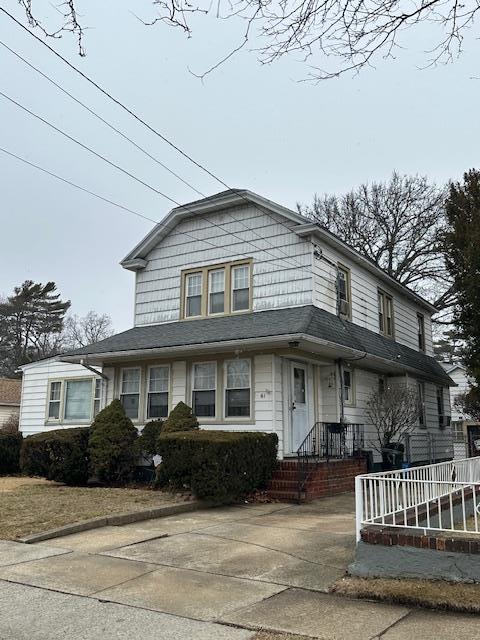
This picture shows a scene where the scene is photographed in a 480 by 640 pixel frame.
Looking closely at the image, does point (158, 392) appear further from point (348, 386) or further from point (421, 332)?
point (421, 332)

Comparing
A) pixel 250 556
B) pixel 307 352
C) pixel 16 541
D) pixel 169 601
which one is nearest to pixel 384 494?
pixel 250 556

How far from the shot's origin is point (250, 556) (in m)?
6.56

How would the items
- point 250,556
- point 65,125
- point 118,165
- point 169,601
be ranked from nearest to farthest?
1. point 169,601
2. point 250,556
3. point 65,125
4. point 118,165

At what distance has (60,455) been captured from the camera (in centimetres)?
1318

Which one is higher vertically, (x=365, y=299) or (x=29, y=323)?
(x=29, y=323)

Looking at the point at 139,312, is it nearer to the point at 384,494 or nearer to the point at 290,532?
the point at 290,532

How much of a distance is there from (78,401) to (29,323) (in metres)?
31.2

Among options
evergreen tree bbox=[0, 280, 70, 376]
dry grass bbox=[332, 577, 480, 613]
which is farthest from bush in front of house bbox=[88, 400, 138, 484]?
evergreen tree bbox=[0, 280, 70, 376]

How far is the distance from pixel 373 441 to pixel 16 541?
33.8ft

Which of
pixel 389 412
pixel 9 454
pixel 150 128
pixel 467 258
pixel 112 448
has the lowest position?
pixel 9 454

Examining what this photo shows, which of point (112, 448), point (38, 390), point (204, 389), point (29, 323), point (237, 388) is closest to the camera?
point (112, 448)

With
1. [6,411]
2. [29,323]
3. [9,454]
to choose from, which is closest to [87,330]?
[29,323]

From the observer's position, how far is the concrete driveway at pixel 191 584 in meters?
4.33

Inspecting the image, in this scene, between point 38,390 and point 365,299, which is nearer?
point 365,299
